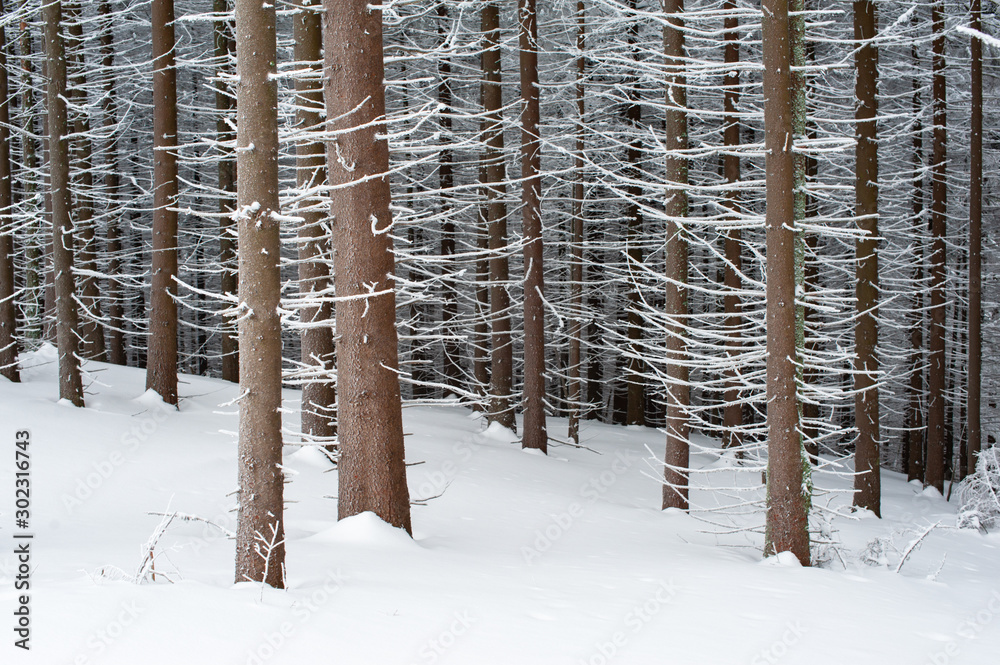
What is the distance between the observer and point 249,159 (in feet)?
13.9

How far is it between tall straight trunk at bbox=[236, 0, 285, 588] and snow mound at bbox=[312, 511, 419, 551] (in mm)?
1243

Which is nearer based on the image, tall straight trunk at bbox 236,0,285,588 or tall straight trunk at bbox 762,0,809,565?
tall straight trunk at bbox 236,0,285,588

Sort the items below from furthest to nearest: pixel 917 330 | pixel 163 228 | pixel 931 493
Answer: pixel 917 330
pixel 931 493
pixel 163 228

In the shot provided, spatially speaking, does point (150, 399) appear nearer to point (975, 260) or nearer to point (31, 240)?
point (31, 240)

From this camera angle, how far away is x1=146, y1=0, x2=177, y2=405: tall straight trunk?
35.2 feet

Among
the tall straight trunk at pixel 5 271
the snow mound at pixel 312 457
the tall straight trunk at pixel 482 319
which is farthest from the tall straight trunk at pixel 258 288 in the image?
the tall straight trunk at pixel 5 271

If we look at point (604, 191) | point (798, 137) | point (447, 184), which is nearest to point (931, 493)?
point (604, 191)

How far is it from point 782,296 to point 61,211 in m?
9.48

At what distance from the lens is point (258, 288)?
4.22 meters

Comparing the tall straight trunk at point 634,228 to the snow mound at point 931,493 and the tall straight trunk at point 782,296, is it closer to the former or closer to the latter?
the snow mound at point 931,493

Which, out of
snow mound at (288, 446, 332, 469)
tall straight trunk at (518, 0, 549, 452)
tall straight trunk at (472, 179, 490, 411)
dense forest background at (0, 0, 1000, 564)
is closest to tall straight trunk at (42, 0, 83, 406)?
dense forest background at (0, 0, 1000, 564)

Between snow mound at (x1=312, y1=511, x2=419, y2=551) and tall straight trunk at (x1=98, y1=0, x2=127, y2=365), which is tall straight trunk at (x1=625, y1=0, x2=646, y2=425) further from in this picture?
tall straight trunk at (x1=98, y1=0, x2=127, y2=365)

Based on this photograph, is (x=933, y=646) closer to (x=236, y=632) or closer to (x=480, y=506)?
(x=236, y=632)

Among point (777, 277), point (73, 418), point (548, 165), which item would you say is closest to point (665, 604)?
point (777, 277)
